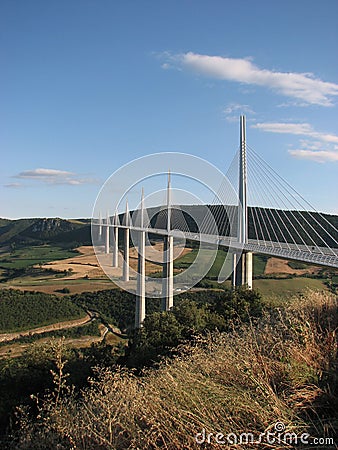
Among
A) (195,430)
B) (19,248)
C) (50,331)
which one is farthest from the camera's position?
(19,248)

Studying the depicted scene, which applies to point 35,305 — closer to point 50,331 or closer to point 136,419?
point 50,331

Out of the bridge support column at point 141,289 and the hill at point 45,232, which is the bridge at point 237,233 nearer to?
the bridge support column at point 141,289

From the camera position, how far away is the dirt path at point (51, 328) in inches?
1220

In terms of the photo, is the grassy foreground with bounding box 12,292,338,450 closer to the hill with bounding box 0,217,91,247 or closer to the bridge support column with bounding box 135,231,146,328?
the bridge support column with bounding box 135,231,146,328

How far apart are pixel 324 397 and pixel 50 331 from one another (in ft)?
105

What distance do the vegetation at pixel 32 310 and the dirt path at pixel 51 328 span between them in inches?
21.3

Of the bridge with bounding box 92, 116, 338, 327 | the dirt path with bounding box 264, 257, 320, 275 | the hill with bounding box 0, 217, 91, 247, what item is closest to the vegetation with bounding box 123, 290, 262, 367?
the bridge with bounding box 92, 116, 338, 327

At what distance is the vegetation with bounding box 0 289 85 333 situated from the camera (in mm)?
33812

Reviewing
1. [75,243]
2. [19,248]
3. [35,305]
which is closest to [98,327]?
[35,305]

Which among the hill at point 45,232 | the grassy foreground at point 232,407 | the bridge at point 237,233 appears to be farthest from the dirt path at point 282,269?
the hill at point 45,232

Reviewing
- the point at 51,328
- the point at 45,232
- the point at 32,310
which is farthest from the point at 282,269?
the point at 45,232

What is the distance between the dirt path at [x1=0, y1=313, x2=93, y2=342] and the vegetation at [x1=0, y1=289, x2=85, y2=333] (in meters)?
0.54

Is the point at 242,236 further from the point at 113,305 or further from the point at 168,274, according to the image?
the point at 113,305

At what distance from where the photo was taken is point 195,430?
10.1 ft
